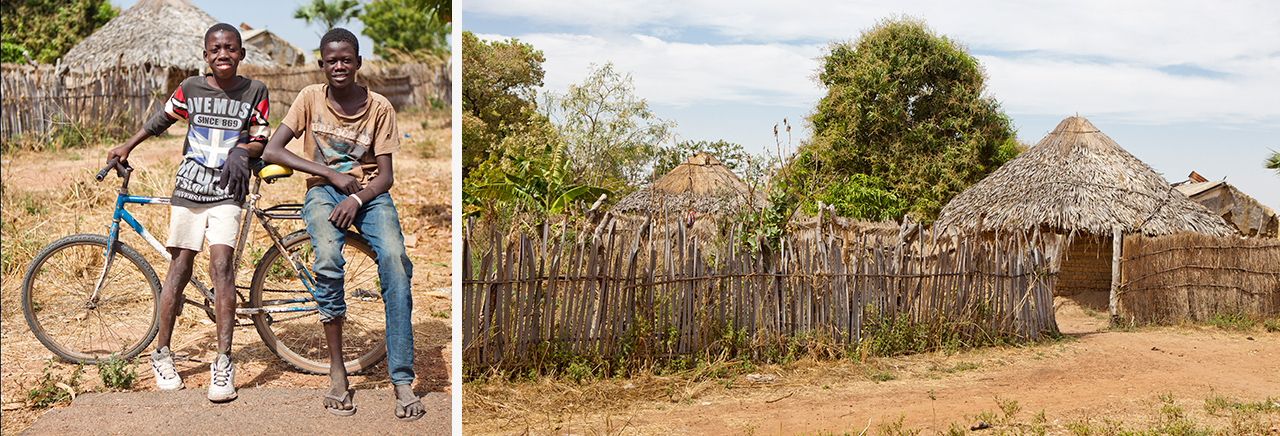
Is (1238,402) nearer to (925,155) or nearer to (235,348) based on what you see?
(235,348)

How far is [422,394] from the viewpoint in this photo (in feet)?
9.02

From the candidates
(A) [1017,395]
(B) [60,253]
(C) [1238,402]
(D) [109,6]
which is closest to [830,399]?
(A) [1017,395]

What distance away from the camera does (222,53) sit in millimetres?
2428

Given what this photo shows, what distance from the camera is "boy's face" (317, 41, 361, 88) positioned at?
2.40 m

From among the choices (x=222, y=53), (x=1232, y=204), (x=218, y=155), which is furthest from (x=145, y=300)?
(x=1232, y=204)

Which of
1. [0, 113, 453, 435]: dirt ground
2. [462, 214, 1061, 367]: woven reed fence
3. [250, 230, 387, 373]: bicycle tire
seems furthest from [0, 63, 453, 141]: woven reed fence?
[250, 230, 387, 373]: bicycle tire

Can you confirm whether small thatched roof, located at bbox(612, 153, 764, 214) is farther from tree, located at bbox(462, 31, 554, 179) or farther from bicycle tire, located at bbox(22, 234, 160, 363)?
bicycle tire, located at bbox(22, 234, 160, 363)

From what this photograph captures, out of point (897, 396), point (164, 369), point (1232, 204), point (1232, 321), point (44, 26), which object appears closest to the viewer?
point (164, 369)

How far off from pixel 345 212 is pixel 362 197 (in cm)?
7

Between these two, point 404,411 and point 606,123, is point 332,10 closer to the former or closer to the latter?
point 606,123

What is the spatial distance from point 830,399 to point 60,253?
12.6 ft

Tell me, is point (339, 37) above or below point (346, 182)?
above

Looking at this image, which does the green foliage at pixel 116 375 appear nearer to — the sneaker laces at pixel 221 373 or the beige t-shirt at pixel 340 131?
the sneaker laces at pixel 221 373

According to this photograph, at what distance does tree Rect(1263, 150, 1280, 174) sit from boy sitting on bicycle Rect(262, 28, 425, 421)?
34.5 feet
